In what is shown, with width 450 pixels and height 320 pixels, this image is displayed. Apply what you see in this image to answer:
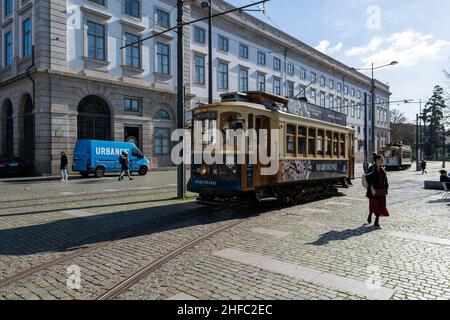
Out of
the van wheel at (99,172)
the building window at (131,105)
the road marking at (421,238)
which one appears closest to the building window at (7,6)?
the building window at (131,105)

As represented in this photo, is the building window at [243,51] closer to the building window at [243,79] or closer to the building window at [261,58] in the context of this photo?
the building window at [243,79]

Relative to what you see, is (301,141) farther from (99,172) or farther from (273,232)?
(99,172)

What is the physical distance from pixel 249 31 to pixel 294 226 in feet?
114

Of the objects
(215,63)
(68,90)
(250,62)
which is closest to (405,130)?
(250,62)

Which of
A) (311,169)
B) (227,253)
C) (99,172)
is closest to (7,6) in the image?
(99,172)

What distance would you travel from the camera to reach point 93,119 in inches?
994

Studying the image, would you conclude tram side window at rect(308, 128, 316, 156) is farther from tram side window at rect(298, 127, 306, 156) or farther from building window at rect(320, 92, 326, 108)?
building window at rect(320, 92, 326, 108)

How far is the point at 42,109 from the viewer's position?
880 inches

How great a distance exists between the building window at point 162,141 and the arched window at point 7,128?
11475 mm

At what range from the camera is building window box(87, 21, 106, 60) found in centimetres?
2461

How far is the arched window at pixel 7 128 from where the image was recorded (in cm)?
2747

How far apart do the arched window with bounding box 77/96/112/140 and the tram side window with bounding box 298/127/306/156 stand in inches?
738

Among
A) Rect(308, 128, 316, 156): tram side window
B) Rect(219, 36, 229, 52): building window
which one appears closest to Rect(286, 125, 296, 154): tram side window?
Rect(308, 128, 316, 156): tram side window

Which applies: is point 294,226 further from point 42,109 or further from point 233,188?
point 42,109
